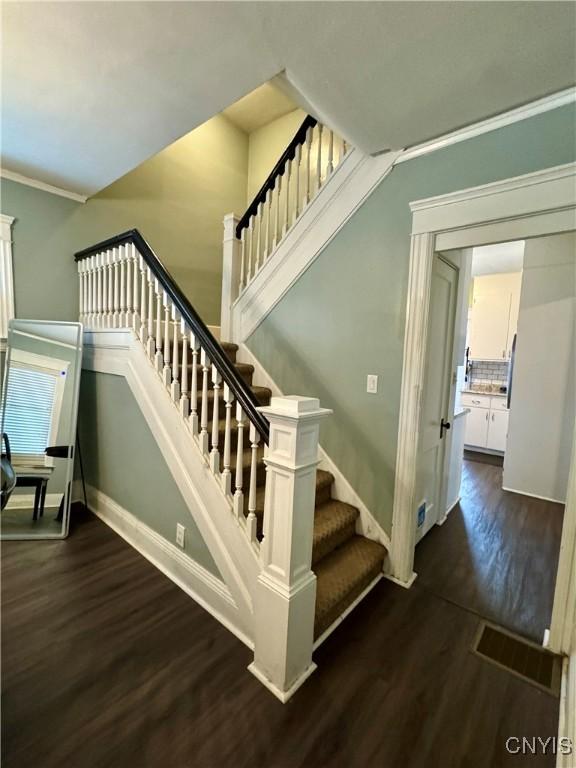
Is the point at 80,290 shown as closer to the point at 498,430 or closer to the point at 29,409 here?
the point at 29,409

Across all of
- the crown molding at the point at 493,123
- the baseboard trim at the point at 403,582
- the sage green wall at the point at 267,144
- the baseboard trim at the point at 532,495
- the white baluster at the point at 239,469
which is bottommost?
the baseboard trim at the point at 403,582

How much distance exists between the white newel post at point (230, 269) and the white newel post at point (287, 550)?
1.92 metres

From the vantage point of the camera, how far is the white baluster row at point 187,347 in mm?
1724

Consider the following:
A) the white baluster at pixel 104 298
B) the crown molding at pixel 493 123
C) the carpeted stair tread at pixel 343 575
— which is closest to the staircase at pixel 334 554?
the carpeted stair tread at pixel 343 575

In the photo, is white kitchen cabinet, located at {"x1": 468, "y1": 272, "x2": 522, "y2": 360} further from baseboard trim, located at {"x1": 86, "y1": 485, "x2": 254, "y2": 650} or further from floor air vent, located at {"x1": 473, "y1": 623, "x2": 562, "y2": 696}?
baseboard trim, located at {"x1": 86, "y1": 485, "x2": 254, "y2": 650}

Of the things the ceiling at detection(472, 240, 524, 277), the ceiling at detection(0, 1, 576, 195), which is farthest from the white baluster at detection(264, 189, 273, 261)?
the ceiling at detection(472, 240, 524, 277)

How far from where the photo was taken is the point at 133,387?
2.34 meters

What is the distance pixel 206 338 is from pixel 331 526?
1.39 meters

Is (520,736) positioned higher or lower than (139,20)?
lower

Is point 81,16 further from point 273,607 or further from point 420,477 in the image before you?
point 420,477

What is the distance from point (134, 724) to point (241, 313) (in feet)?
8.65

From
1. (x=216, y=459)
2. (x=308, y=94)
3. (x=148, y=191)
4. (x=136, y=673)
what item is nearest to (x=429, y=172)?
(x=308, y=94)

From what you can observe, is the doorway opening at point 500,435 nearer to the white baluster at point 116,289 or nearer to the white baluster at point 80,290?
the white baluster at point 116,289

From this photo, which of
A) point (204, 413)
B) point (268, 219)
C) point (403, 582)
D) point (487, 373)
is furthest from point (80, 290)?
point (487, 373)
